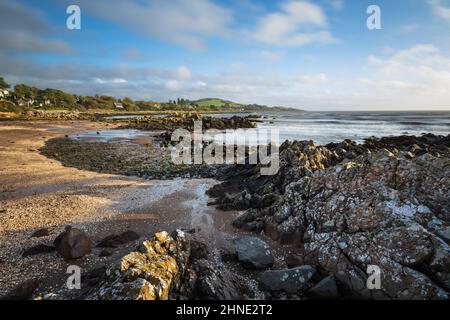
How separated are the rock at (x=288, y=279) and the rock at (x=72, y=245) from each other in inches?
233

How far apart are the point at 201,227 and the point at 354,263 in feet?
20.9

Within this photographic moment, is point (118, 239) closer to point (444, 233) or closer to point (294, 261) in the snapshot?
point (294, 261)

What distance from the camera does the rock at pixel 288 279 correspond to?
738 centimetres

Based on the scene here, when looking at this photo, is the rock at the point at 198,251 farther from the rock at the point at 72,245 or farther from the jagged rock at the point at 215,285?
the rock at the point at 72,245

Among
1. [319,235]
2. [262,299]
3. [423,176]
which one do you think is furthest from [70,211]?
[423,176]

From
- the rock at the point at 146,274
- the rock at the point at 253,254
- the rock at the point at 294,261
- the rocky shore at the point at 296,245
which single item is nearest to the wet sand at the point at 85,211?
the rocky shore at the point at 296,245

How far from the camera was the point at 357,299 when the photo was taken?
680cm

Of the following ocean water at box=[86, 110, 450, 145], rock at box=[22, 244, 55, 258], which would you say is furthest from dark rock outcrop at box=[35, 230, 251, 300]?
ocean water at box=[86, 110, 450, 145]

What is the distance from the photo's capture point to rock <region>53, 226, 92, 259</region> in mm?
8961

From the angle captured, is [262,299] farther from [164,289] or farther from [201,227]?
[201,227]

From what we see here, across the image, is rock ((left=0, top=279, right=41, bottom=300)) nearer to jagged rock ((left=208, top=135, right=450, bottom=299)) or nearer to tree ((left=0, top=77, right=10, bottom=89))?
jagged rock ((left=208, top=135, right=450, bottom=299))

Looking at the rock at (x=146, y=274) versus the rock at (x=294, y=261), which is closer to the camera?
the rock at (x=146, y=274)

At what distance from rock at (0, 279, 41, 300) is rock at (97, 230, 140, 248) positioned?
260 centimetres

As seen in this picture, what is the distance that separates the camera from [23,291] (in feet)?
23.3
